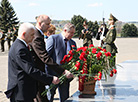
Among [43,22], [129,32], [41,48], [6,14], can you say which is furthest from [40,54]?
[6,14]

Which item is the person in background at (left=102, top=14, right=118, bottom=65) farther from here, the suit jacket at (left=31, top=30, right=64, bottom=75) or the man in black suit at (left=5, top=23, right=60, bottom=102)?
the man in black suit at (left=5, top=23, right=60, bottom=102)

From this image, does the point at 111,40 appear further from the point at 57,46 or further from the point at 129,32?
the point at 129,32

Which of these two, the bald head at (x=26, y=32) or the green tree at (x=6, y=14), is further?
the green tree at (x=6, y=14)

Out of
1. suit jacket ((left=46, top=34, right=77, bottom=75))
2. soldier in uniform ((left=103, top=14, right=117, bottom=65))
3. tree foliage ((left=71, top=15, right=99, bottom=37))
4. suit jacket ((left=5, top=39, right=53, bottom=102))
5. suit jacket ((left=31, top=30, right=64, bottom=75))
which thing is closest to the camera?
suit jacket ((left=5, top=39, right=53, bottom=102))

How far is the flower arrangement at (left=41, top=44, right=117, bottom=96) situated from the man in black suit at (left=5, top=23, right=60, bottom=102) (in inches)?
20.4

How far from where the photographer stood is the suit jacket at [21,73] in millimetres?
2730

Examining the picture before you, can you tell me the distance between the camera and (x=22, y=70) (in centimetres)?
278

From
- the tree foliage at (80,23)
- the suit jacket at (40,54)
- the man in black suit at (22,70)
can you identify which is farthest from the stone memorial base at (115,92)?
the tree foliage at (80,23)

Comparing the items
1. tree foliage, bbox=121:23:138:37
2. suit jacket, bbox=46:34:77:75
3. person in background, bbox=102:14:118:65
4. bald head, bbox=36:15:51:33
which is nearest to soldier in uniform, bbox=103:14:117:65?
person in background, bbox=102:14:118:65

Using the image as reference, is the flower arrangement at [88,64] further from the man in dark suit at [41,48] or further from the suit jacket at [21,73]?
the suit jacket at [21,73]

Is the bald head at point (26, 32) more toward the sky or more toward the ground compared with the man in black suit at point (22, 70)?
more toward the sky

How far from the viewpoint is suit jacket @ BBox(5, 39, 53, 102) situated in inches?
107

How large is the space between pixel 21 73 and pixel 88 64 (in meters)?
Answer: 0.90

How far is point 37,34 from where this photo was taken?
3.56 metres
